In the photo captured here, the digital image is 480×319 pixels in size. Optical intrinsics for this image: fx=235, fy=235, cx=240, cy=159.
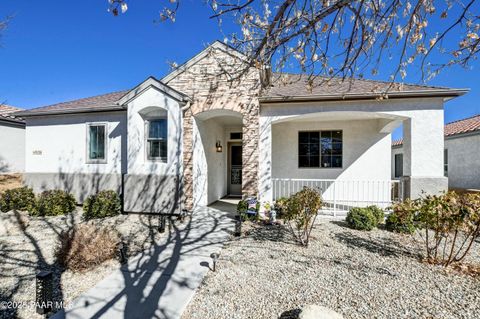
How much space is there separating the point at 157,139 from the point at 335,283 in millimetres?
7417

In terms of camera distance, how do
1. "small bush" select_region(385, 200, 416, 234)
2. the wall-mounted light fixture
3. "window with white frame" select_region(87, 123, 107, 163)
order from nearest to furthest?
"small bush" select_region(385, 200, 416, 234) < "window with white frame" select_region(87, 123, 107, 163) < the wall-mounted light fixture

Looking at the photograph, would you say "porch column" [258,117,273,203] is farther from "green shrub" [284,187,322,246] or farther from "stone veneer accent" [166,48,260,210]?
Answer: "green shrub" [284,187,322,246]

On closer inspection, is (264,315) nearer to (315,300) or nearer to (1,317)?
(315,300)

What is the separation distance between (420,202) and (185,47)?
777 centimetres

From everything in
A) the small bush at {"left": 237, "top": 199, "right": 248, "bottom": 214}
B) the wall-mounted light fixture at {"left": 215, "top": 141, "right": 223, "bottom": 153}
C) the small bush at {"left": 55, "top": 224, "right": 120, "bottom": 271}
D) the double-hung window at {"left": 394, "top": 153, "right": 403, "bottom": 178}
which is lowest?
the small bush at {"left": 55, "top": 224, "right": 120, "bottom": 271}

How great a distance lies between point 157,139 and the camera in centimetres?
891

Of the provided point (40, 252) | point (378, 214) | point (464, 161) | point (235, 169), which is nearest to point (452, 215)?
point (378, 214)

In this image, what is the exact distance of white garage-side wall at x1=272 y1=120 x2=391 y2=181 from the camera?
9.96m

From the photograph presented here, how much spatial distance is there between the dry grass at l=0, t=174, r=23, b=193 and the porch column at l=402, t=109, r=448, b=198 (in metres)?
17.1

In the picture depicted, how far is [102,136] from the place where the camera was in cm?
1030

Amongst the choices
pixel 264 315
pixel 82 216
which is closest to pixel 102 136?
pixel 82 216

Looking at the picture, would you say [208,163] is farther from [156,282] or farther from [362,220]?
[156,282]

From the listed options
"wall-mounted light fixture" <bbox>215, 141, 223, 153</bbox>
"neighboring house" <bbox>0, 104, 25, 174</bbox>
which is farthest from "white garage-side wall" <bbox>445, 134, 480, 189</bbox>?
"neighboring house" <bbox>0, 104, 25, 174</bbox>

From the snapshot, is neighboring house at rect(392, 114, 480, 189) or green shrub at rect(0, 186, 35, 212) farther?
neighboring house at rect(392, 114, 480, 189)
